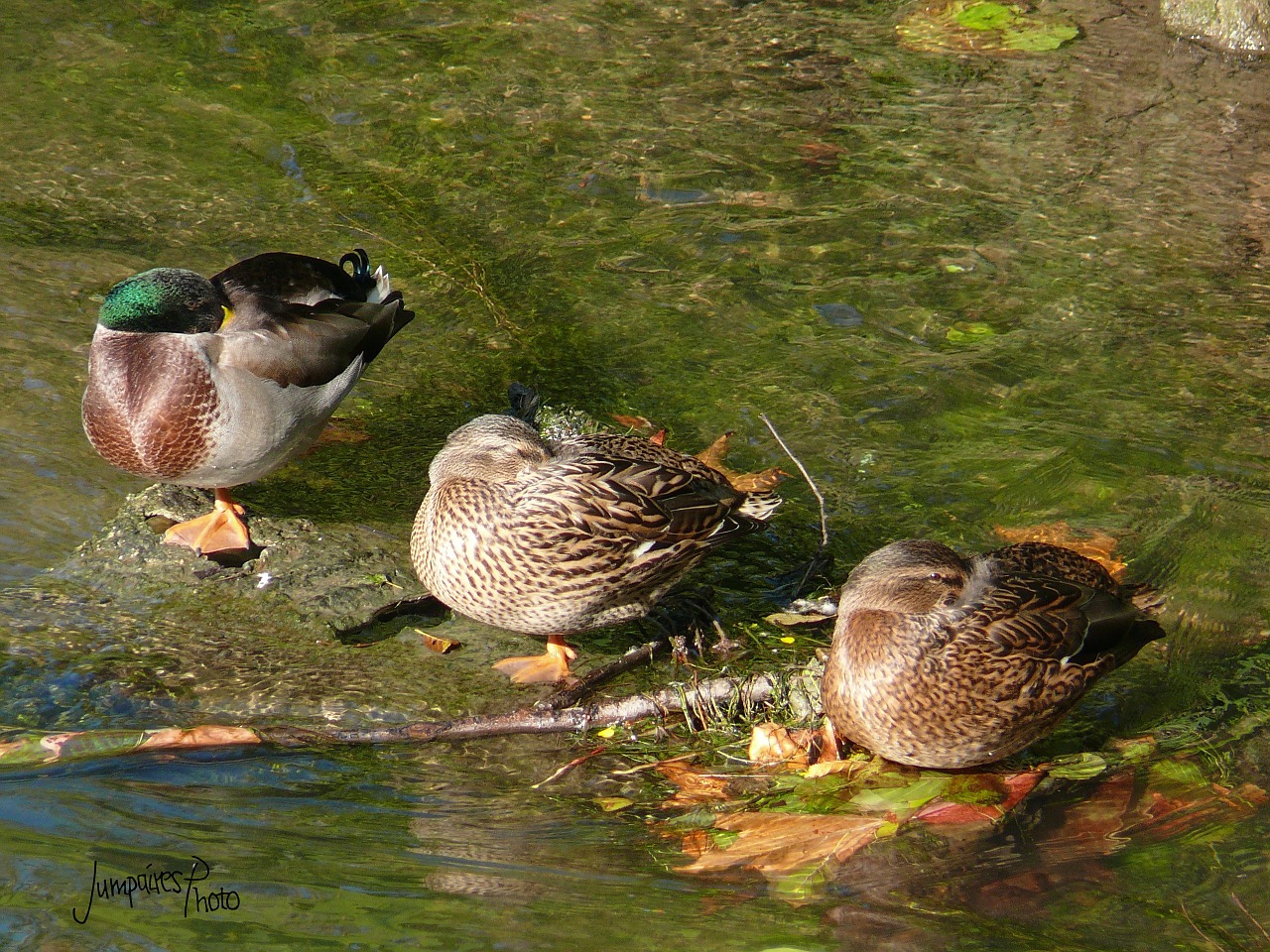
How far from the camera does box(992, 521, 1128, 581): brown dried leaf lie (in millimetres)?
4785

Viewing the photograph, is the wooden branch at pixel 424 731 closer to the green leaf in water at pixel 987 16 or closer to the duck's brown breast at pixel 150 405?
the duck's brown breast at pixel 150 405

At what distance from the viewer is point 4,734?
143 inches

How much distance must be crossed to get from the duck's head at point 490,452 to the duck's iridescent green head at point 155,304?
1118 mm

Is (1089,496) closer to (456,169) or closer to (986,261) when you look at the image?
(986,261)

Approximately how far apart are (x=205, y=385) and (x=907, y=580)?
2.56 metres

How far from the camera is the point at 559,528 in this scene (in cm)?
405

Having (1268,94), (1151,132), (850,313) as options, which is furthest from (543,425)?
(1268,94)

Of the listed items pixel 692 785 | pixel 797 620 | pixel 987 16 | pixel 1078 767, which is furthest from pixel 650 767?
pixel 987 16

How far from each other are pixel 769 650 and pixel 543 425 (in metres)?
1.55

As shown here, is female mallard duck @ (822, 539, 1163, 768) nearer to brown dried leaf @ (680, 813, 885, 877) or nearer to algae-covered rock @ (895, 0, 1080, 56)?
brown dried leaf @ (680, 813, 885, 877)

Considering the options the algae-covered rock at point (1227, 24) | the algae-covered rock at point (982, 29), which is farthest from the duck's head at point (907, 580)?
the algae-covered rock at point (1227, 24)

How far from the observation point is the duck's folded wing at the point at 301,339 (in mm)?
4742

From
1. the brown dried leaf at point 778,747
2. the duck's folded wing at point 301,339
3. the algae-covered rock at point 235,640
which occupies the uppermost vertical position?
the duck's folded wing at point 301,339

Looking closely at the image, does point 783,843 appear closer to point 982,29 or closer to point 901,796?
point 901,796
